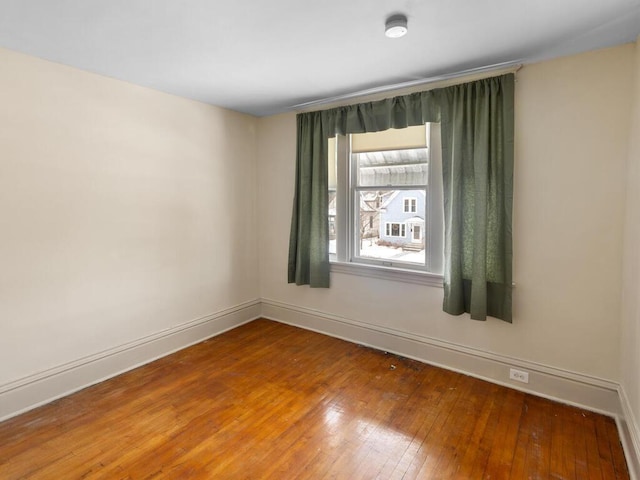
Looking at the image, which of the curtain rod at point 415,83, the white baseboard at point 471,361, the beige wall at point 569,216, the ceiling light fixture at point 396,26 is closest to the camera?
the ceiling light fixture at point 396,26

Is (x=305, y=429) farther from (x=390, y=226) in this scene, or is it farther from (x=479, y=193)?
(x=479, y=193)

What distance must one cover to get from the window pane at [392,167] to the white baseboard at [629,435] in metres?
2.00

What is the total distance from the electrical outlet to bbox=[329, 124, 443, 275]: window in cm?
94

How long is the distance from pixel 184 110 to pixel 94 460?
9.21 feet

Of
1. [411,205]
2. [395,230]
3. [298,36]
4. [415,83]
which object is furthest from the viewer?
[395,230]

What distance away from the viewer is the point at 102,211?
273cm

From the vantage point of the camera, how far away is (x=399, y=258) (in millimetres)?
3271

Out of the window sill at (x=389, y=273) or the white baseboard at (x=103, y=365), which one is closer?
the white baseboard at (x=103, y=365)

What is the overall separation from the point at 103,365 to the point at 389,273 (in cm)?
253

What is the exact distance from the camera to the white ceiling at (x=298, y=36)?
69.9 inches

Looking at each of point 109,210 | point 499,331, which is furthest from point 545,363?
point 109,210

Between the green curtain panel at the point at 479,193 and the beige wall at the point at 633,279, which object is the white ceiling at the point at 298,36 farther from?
the beige wall at the point at 633,279

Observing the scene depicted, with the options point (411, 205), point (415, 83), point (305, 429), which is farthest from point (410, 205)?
point (305, 429)

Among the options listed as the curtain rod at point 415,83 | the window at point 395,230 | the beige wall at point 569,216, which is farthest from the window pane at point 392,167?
the beige wall at point 569,216
